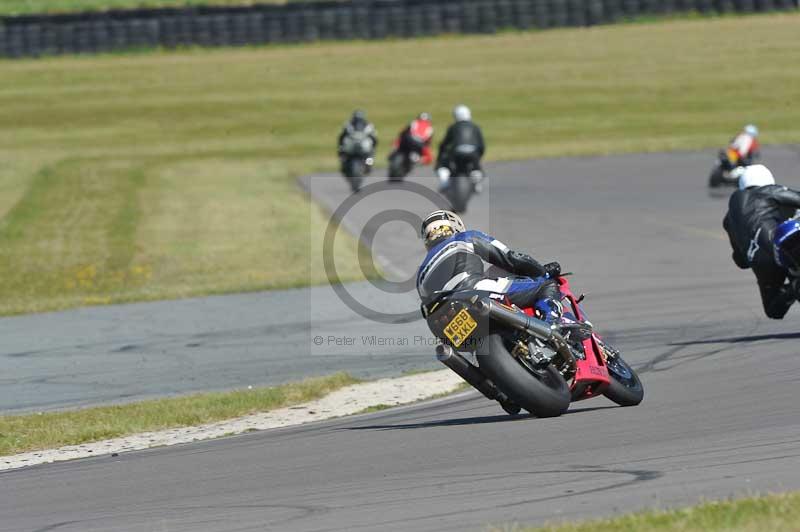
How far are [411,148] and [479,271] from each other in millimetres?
20277

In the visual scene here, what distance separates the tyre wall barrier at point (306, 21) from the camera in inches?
1829

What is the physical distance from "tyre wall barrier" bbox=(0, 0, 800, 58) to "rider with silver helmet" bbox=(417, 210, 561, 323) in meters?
38.6

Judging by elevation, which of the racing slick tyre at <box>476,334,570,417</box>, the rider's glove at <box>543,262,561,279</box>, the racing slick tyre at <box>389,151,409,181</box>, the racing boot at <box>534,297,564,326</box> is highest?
the rider's glove at <box>543,262,561,279</box>

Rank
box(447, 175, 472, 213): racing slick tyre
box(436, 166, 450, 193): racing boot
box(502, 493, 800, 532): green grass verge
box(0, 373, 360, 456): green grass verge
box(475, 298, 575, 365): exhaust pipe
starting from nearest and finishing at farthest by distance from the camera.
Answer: box(502, 493, 800, 532): green grass verge < box(475, 298, 575, 365): exhaust pipe < box(0, 373, 360, 456): green grass verge < box(447, 175, 472, 213): racing slick tyre < box(436, 166, 450, 193): racing boot

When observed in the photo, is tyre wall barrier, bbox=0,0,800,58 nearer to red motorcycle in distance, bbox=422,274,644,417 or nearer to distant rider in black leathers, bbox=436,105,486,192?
distant rider in black leathers, bbox=436,105,486,192

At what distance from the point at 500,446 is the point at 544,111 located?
34.8 m

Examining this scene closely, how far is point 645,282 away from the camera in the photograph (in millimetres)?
16469

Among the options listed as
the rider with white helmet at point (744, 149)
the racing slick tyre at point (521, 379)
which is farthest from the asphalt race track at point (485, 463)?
the rider with white helmet at point (744, 149)

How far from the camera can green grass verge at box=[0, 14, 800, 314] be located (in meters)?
22.7

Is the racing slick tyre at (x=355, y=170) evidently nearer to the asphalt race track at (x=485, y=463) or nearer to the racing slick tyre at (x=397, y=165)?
the racing slick tyre at (x=397, y=165)

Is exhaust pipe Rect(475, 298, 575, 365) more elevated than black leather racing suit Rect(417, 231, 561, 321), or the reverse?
black leather racing suit Rect(417, 231, 561, 321)

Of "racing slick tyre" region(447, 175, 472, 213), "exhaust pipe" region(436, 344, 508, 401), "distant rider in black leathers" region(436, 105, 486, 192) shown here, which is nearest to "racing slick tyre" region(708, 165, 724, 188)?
"distant rider in black leathers" region(436, 105, 486, 192)

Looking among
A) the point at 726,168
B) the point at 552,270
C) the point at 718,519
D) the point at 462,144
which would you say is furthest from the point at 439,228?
the point at 726,168

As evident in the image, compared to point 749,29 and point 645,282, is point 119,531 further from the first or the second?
point 749,29
